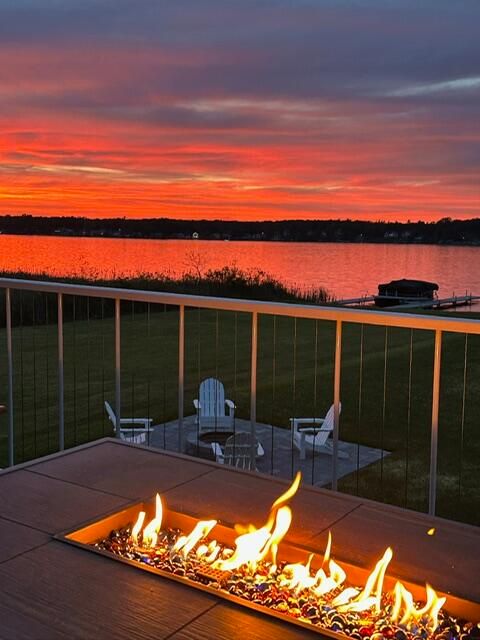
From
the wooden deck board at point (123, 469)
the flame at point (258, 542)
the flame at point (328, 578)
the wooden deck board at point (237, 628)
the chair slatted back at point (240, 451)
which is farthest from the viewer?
the chair slatted back at point (240, 451)

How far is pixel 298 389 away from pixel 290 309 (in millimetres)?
6144

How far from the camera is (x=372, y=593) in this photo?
169cm

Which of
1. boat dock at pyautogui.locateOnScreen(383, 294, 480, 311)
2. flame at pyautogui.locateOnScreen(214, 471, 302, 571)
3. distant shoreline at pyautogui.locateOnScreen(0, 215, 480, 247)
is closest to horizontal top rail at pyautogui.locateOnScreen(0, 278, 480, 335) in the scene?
flame at pyautogui.locateOnScreen(214, 471, 302, 571)

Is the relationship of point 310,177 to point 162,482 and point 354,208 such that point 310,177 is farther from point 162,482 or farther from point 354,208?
point 162,482

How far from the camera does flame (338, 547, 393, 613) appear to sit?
1619 mm

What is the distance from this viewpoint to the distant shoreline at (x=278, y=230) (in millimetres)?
20516

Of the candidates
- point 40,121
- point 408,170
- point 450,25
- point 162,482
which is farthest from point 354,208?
point 162,482

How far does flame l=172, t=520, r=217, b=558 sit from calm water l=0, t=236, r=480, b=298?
592 inches

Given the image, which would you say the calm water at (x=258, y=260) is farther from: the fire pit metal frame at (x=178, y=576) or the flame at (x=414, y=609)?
the flame at (x=414, y=609)

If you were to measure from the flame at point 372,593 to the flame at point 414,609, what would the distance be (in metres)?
0.04

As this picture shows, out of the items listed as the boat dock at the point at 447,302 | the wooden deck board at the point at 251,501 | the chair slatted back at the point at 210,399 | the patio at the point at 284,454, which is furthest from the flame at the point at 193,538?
the boat dock at the point at 447,302

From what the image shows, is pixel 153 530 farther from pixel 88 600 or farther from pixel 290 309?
pixel 290 309

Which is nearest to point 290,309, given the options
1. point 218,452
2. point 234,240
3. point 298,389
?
point 218,452

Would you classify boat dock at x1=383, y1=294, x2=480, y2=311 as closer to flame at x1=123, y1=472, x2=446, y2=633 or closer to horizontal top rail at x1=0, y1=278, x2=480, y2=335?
horizontal top rail at x1=0, y1=278, x2=480, y2=335
